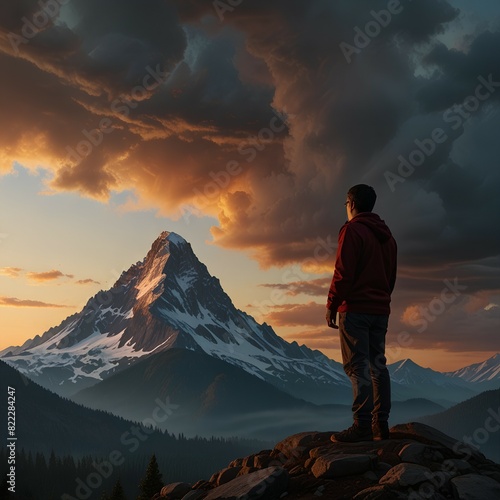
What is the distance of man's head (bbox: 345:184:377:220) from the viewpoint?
15.8 metres

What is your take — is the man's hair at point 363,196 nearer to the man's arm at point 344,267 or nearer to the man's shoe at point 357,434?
the man's arm at point 344,267

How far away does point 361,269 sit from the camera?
50.4 ft

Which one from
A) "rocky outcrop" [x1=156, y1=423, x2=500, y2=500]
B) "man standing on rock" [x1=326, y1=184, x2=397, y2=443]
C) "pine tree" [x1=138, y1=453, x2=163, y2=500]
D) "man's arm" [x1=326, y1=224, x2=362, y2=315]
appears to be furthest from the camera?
"pine tree" [x1=138, y1=453, x2=163, y2=500]

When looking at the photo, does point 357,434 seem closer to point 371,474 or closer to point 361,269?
point 371,474

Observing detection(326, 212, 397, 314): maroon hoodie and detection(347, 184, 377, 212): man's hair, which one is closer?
detection(326, 212, 397, 314): maroon hoodie

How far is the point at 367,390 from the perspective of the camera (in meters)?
15.3

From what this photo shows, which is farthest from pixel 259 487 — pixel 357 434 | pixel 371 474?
pixel 357 434

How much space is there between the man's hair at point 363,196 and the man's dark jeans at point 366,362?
108 inches

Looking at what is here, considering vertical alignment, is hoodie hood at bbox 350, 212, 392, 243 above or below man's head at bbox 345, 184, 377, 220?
below

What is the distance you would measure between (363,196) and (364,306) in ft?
9.13

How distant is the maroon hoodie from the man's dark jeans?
29cm

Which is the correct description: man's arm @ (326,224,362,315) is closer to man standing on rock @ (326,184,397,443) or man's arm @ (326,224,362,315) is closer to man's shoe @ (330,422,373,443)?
man standing on rock @ (326,184,397,443)

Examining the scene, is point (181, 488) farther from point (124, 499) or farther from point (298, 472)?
point (124, 499)

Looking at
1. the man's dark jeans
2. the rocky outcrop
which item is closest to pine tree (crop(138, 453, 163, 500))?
the rocky outcrop
